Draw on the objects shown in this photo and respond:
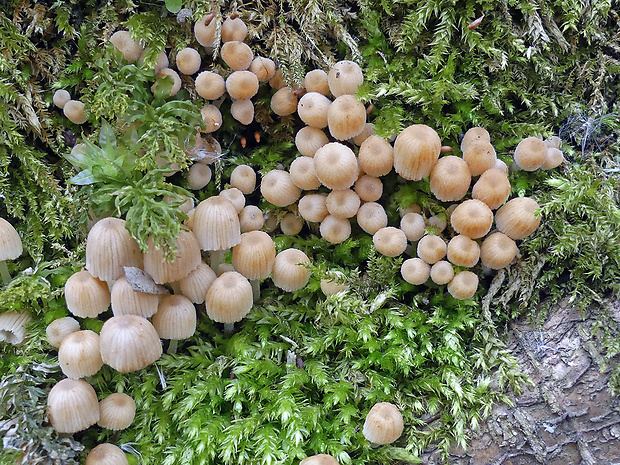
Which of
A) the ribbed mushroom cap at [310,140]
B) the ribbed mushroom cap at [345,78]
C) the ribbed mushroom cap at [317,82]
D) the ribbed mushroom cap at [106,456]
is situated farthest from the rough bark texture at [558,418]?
the ribbed mushroom cap at [317,82]

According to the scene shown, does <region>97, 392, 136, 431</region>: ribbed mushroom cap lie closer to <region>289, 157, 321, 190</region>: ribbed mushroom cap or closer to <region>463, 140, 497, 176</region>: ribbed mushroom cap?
<region>289, 157, 321, 190</region>: ribbed mushroom cap

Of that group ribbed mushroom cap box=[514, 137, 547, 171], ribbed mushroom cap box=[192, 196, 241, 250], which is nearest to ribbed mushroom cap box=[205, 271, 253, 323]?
ribbed mushroom cap box=[192, 196, 241, 250]

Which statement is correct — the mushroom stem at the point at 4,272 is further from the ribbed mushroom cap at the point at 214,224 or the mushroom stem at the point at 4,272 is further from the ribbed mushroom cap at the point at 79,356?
the ribbed mushroom cap at the point at 214,224

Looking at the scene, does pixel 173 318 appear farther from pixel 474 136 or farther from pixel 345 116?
pixel 474 136

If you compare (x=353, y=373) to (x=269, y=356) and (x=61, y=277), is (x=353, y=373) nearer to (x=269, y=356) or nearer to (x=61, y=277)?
(x=269, y=356)

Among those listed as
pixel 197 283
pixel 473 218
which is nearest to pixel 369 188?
pixel 473 218

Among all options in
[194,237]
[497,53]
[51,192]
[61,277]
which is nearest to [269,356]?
[194,237]

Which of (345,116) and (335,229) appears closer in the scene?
(345,116)
